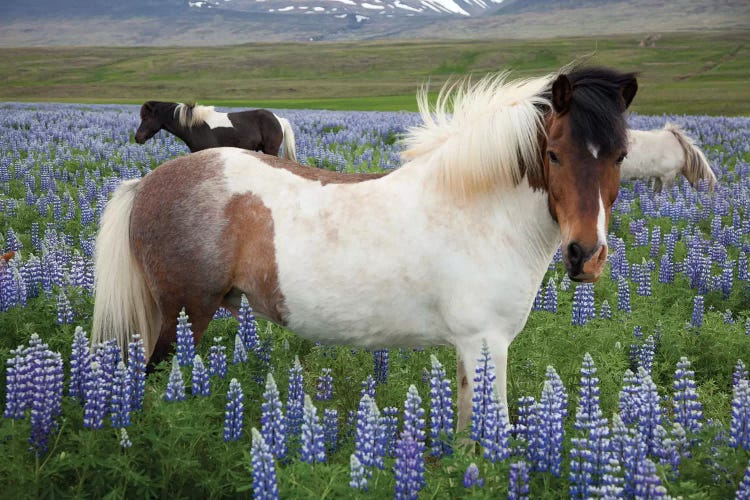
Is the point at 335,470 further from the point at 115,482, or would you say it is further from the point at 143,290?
the point at 143,290

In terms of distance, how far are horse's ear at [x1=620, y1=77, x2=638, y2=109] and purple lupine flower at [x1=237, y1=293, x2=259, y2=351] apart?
8.66 feet

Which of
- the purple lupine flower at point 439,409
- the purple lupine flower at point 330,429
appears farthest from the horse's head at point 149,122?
the purple lupine flower at point 439,409

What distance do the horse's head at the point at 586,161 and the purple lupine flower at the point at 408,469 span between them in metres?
1.35

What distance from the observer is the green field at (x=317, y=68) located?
72938 millimetres

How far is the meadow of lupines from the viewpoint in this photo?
2949mm

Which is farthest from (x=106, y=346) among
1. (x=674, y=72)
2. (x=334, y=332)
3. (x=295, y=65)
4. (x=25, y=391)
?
(x=295, y=65)

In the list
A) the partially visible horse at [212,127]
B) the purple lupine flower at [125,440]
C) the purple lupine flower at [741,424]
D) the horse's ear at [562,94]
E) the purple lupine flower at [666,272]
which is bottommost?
the purple lupine flower at [666,272]

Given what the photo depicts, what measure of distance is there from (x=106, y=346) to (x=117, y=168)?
1266 cm

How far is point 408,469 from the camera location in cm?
284

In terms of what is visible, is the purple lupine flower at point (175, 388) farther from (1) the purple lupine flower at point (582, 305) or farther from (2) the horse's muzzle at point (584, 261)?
(1) the purple lupine flower at point (582, 305)

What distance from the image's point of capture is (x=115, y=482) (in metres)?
3.50

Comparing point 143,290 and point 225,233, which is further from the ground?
point 225,233

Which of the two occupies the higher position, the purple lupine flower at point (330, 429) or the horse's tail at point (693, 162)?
the horse's tail at point (693, 162)

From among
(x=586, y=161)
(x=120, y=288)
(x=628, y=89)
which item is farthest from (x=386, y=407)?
(x=628, y=89)
